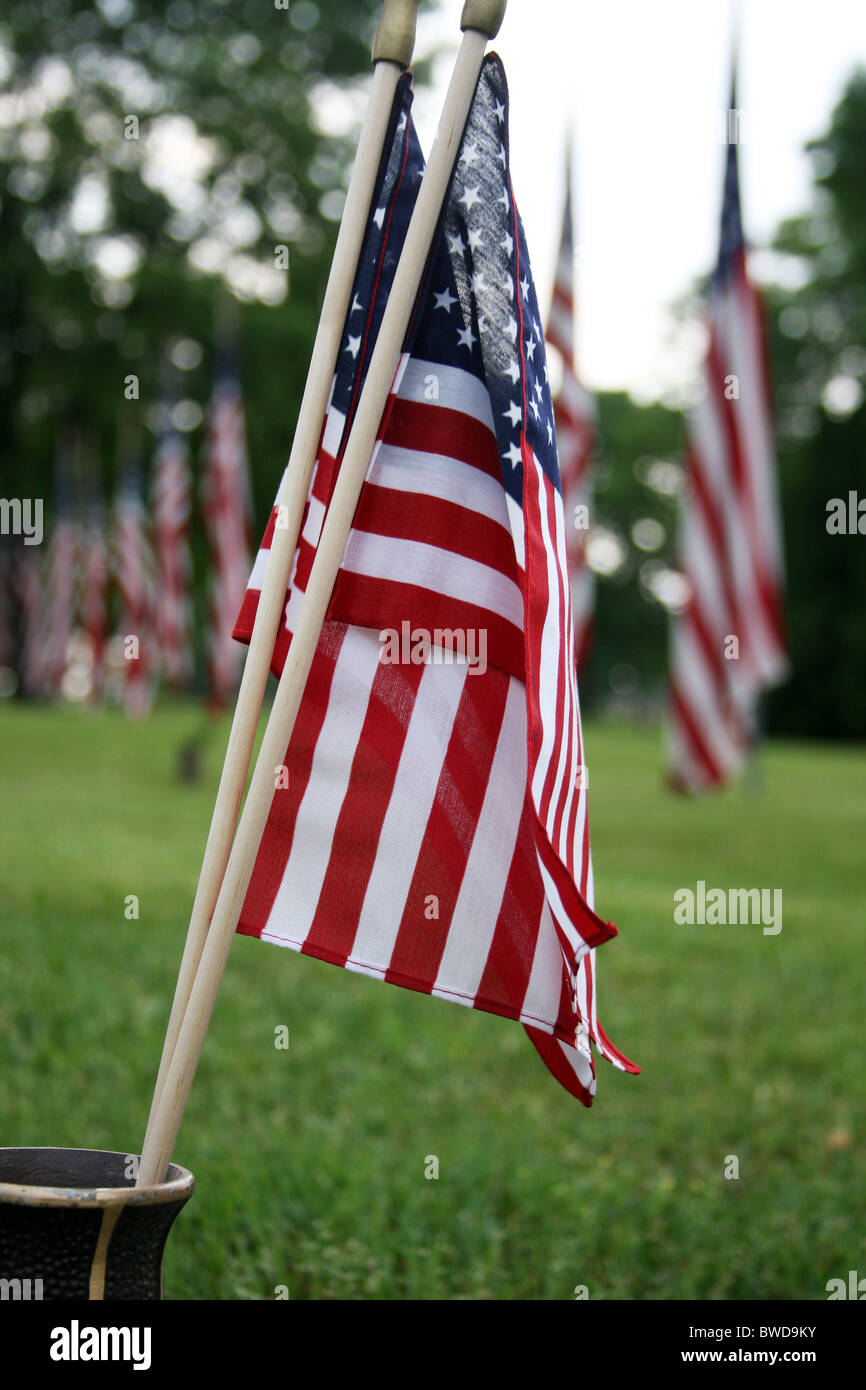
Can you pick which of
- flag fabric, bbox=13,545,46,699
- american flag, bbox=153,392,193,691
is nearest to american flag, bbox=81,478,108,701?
flag fabric, bbox=13,545,46,699

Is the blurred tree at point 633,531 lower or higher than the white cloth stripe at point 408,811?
higher

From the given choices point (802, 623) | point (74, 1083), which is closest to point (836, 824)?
point (74, 1083)

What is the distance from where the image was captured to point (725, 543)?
1004cm

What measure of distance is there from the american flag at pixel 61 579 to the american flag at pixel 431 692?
24.2 metres

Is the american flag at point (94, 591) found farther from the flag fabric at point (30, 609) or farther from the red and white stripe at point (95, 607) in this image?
the flag fabric at point (30, 609)

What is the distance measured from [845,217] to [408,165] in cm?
2271

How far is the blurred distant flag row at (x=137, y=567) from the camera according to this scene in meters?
17.9

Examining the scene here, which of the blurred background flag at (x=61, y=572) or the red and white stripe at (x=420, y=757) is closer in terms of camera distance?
the red and white stripe at (x=420, y=757)

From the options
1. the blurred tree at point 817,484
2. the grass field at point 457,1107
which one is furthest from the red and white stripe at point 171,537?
the blurred tree at point 817,484

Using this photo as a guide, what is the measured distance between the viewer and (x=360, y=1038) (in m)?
6.25

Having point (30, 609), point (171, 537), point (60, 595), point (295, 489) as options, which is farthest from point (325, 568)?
point (30, 609)

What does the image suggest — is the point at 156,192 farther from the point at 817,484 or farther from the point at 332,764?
the point at 332,764

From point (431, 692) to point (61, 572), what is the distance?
80.6 feet

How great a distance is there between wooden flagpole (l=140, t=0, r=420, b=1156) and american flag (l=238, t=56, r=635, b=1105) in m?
0.15
